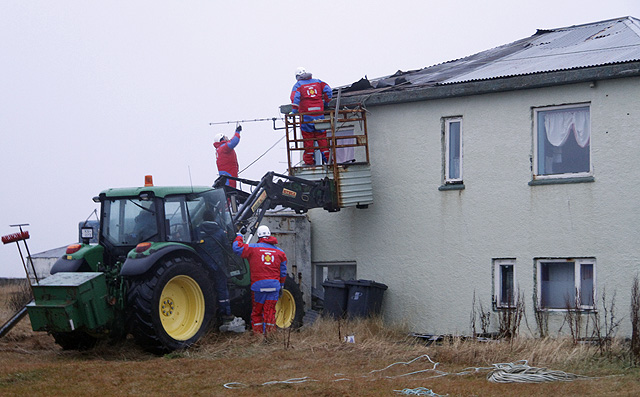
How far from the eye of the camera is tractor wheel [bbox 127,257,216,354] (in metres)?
11.8

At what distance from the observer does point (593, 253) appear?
14328mm

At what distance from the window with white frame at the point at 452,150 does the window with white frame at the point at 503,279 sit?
5.85 ft

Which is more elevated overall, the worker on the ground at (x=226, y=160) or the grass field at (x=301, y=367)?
the worker on the ground at (x=226, y=160)

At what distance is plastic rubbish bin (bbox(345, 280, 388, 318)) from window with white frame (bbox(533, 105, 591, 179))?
3534 millimetres

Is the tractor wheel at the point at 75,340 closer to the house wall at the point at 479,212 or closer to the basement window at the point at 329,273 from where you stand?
the basement window at the point at 329,273

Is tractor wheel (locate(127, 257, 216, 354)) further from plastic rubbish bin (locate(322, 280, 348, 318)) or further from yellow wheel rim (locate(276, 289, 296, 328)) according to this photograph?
plastic rubbish bin (locate(322, 280, 348, 318))

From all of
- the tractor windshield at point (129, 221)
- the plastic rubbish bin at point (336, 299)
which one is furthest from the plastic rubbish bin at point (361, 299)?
the tractor windshield at point (129, 221)

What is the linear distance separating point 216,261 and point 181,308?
975 millimetres

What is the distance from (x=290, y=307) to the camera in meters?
14.7

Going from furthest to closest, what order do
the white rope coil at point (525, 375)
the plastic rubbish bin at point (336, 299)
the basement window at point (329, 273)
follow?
the basement window at point (329, 273)
the plastic rubbish bin at point (336, 299)
the white rope coil at point (525, 375)

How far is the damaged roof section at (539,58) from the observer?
15.2 meters

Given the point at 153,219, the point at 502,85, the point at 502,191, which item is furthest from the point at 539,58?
the point at 153,219

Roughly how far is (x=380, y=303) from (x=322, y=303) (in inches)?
64.6

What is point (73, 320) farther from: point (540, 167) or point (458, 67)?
point (458, 67)
